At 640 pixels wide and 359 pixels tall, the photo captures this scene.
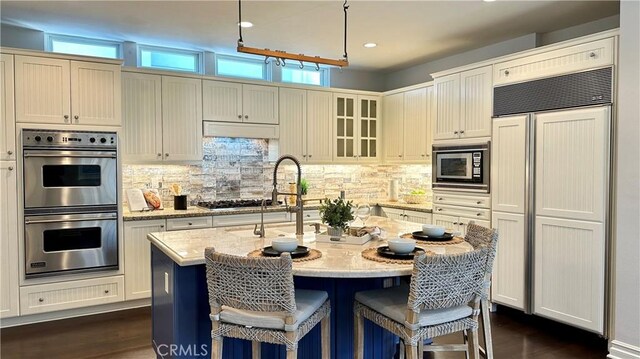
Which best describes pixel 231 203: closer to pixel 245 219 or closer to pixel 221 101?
pixel 245 219

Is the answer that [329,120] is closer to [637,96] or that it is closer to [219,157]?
[219,157]

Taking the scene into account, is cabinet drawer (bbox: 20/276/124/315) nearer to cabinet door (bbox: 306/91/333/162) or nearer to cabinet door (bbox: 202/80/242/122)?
cabinet door (bbox: 202/80/242/122)

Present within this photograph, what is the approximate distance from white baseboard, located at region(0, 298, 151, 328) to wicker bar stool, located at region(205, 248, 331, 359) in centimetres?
260

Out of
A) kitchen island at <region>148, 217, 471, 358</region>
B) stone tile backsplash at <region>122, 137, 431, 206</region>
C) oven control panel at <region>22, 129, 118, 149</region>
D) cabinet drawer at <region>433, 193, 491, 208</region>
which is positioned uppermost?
oven control panel at <region>22, 129, 118, 149</region>

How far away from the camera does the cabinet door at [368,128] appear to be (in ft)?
19.3

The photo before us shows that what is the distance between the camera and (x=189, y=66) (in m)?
5.13

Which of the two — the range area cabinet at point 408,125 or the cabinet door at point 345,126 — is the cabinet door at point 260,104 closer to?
the cabinet door at point 345,126

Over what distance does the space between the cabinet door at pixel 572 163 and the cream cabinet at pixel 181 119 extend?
3368 millimetres

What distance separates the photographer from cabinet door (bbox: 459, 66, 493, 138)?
4156mm

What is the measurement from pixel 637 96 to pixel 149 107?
4.20 meters

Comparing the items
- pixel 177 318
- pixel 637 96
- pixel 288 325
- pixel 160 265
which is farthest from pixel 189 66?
pixel 637 96

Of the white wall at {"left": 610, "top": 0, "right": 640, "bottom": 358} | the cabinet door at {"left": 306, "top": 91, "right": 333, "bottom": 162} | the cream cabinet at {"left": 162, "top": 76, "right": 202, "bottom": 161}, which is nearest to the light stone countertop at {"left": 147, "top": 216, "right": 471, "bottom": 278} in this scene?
the white wall at {"left": 610, "top": 0, "right": 640, "bottom": 358}

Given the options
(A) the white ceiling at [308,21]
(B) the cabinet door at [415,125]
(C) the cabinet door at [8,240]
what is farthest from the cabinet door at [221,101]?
→ (B) the cabinet door at [415,125]

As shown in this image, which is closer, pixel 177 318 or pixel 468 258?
pixel 468 258
